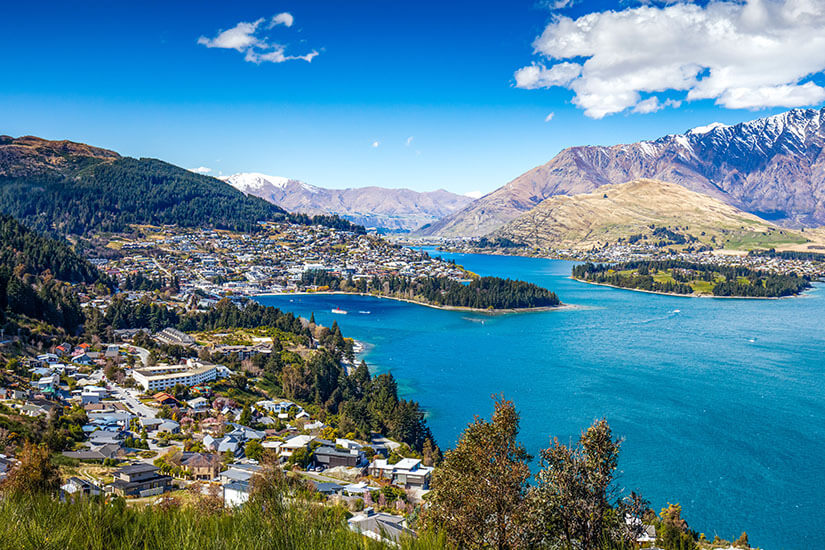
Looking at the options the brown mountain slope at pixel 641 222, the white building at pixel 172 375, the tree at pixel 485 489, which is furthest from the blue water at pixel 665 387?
the brown mountain slope at pixel 641 222

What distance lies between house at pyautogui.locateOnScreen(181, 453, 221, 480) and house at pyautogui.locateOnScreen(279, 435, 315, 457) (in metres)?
2.09

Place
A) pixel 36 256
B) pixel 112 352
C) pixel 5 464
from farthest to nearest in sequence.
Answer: pixel 36 256 → pixel 112 352 → pixel 5 464

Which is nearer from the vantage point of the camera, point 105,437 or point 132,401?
point 105,437

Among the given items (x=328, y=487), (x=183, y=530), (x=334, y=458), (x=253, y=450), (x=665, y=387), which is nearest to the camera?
(x=183, y=530)

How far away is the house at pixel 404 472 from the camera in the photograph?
15.0 metres

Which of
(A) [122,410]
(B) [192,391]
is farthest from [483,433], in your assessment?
(B) [192,391]

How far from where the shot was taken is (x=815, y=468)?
18.1 m

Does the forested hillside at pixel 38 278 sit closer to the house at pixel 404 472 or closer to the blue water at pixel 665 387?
the blue water at pixel 665 387

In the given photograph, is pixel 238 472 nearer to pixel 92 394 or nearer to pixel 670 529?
pixel 92 394

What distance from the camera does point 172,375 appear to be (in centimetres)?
2164

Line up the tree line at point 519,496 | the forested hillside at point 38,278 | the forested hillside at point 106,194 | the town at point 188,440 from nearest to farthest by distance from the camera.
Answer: the tree line at point 519,496 < the town at point 188,440 < the forested hillside at point 38,278 < the forested hillside at point 106,194

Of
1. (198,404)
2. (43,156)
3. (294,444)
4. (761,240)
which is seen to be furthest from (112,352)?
(761,240)

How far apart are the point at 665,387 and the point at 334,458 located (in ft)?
59.0

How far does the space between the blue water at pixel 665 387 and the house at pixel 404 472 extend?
12.1 ft
